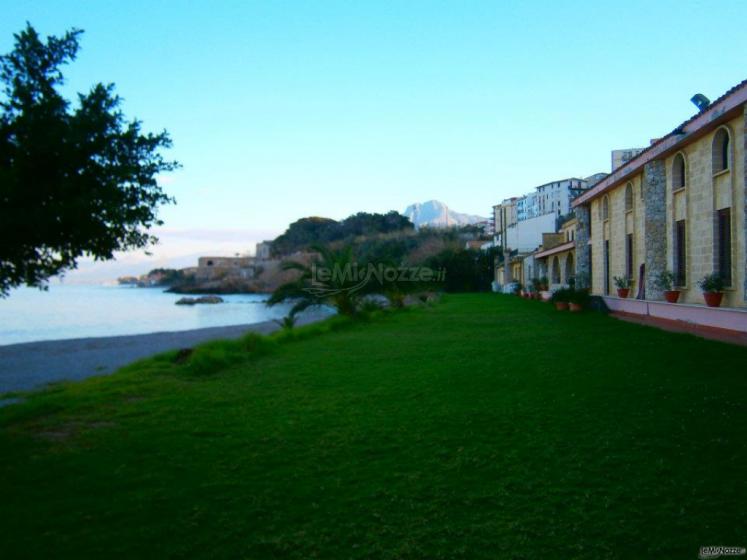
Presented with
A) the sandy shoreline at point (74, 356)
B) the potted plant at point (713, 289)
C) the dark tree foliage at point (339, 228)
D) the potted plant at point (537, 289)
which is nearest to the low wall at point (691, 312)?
the potted plant at point (713, 289)

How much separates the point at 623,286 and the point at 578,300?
6.73 ft

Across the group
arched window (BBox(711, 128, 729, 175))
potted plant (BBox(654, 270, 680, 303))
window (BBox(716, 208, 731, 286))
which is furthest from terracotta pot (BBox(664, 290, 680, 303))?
arched window (BBox(711, 128, 729, 175))

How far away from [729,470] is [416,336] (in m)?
10.8

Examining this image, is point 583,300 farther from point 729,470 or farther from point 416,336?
point 729,470

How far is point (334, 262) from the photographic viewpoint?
2017 cm

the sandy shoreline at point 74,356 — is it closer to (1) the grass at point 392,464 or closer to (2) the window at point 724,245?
(1) the grass at point 392,464

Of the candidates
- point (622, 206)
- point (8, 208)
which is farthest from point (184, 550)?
point (622, 206)

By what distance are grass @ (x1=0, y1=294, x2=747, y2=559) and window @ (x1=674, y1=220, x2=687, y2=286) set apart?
7607 mm

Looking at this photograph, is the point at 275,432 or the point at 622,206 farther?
the point at 622,206

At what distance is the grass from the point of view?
3.22 meters

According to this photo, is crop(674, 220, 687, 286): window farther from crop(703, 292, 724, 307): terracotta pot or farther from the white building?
the white building

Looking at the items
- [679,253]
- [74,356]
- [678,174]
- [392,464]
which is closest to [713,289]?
[679,253]

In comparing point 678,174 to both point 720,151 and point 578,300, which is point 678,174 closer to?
point 720,151

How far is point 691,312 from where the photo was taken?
13898 mm
